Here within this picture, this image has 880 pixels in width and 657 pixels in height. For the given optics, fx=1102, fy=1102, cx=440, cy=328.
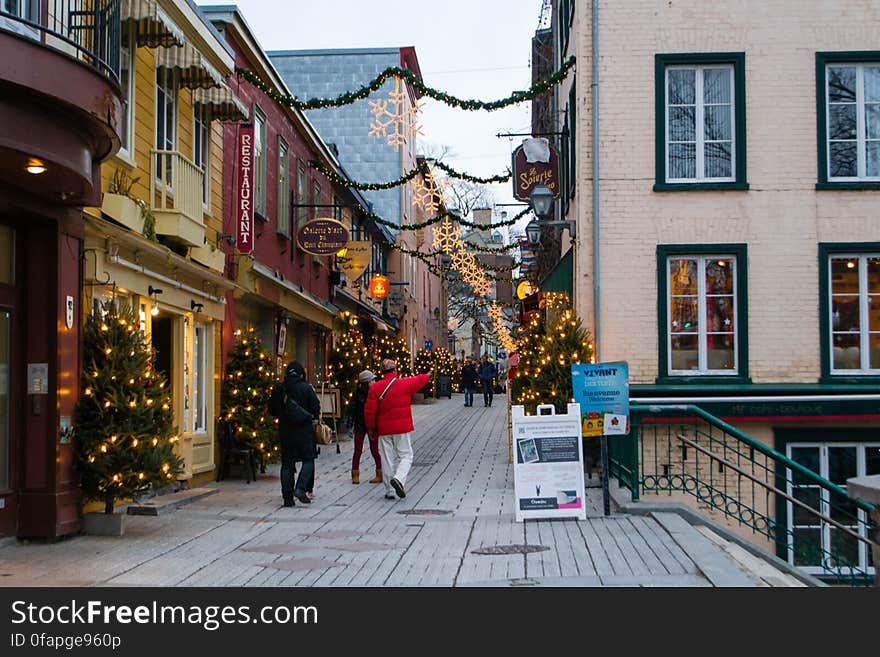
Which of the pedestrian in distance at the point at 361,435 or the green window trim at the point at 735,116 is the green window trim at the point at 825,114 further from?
the pedestrian in distance at the point at 361,435

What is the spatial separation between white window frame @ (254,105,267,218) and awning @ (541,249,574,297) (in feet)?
18.6

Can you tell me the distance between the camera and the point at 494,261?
48.5m

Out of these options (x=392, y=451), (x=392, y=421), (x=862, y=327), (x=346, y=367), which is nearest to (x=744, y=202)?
(x=862, y=327)

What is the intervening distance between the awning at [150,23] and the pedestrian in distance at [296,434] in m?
4.38

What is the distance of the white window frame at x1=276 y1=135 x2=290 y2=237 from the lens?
73.8ft

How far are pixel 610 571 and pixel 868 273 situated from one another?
9882 mm

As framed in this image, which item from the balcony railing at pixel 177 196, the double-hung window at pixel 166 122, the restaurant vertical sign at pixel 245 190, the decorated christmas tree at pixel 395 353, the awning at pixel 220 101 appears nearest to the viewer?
the balcony railing at pixel 177 196

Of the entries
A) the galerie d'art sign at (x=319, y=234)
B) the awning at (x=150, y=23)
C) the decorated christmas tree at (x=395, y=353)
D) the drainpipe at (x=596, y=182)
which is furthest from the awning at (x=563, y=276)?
the awning at (x=150, y=23)

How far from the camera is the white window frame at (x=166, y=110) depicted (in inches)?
568

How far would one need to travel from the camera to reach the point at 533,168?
19.6 m

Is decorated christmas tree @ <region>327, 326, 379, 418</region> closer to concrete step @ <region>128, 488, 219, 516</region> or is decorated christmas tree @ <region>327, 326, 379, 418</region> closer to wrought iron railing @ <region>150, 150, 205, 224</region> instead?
concrete step @ <region>128, 488, 219, 516</region>

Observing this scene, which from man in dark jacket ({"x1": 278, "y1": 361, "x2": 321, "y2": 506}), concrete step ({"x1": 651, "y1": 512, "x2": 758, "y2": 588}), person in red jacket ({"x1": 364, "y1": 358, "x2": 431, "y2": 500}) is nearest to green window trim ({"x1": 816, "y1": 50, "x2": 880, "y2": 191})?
person in red jacket ({"x1": 364, "y1": 358, "x2": 431, "y2": 500})

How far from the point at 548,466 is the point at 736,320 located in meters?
5.73
